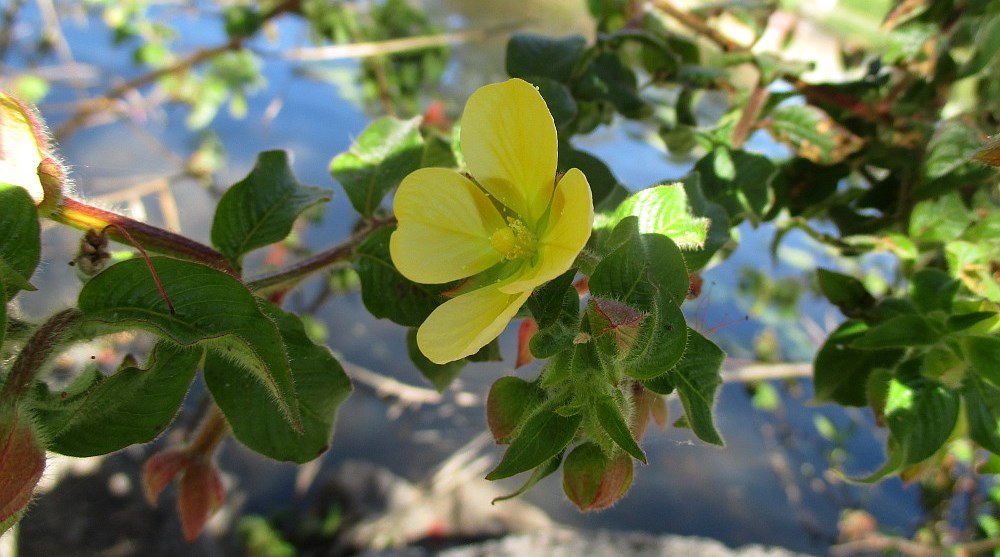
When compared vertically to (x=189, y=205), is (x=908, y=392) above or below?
above

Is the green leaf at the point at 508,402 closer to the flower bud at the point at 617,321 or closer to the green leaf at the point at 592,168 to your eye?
the flower bud at the point at 617,321

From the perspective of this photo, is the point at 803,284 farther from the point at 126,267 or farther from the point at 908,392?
the point at 126,267

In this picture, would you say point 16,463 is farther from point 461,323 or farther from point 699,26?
point 699,26

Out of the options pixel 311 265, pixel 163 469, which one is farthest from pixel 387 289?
pixel 163 469

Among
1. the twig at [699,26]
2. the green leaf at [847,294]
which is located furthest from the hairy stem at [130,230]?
the twig at [699,26]

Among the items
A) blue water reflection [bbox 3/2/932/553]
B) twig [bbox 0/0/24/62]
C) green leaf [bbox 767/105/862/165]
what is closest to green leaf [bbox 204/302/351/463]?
green leaf [bbox 767/105/862/165]

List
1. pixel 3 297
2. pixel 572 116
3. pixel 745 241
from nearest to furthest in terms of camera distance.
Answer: pixel 3 297, pixel 572 116, pixel 745 241

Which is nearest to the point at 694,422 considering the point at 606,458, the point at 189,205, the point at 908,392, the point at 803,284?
the point at 606,458
